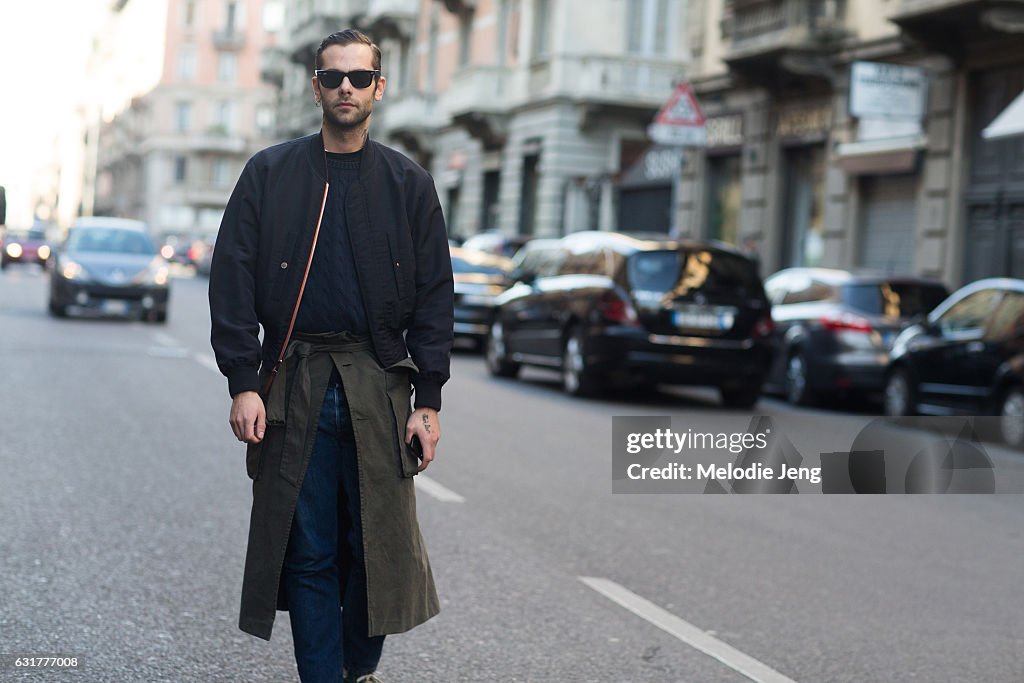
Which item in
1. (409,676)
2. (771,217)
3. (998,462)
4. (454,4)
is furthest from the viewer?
(454,4)

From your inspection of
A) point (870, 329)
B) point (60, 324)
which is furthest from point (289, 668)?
point (60, 324)

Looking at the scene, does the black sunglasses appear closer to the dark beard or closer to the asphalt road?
the dark beard

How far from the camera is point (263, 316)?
4.44m

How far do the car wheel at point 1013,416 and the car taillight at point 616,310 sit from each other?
11.8 ft

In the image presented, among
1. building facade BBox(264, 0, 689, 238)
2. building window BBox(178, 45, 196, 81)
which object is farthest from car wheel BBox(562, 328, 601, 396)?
building window BBox(178, 45, 196, 81)

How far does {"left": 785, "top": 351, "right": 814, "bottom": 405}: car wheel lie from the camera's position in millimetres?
18141

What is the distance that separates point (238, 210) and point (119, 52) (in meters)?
125

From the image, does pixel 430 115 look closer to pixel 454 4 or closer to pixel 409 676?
pixel 454 4

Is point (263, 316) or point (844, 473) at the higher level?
point (263, 316)

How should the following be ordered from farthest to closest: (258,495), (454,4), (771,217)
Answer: (454,4), (771,217), (258,495)

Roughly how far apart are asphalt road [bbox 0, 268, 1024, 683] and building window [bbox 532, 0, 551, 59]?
92.3 feet

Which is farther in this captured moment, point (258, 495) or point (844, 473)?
point (844, 473)

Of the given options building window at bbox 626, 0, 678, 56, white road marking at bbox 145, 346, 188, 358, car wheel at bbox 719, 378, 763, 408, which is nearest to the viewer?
car wheel at bbox 719, 378, 763, 408

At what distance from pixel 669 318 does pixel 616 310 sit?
1.75 ft
